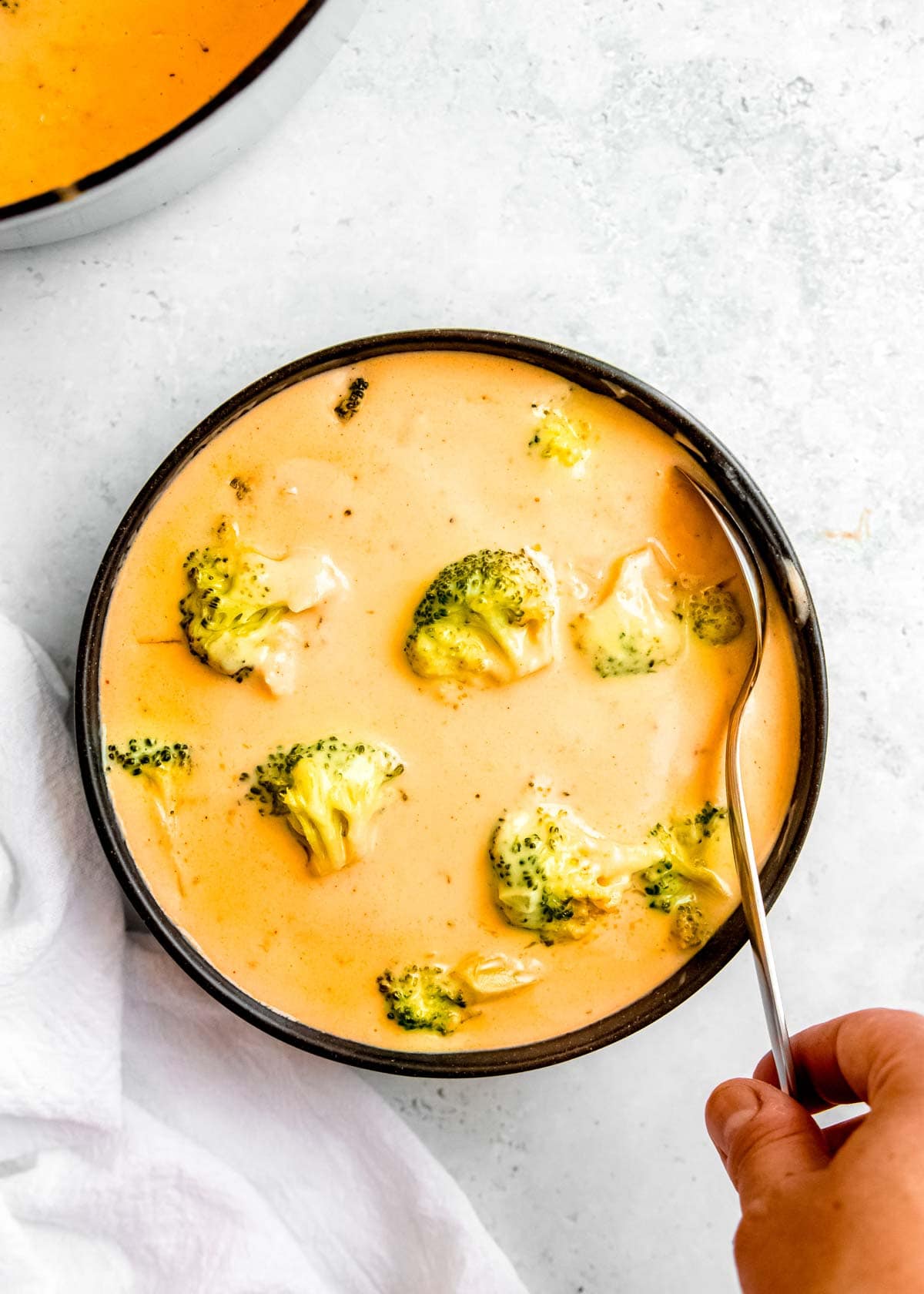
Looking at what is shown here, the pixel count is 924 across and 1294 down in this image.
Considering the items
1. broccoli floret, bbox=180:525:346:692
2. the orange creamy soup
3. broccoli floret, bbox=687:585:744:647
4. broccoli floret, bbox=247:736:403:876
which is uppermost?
the orange creamy soup

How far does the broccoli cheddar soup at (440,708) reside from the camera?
1408mm

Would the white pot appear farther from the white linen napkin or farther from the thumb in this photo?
the thumb

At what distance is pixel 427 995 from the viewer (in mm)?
1436

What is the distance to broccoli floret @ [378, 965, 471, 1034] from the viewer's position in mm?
1432

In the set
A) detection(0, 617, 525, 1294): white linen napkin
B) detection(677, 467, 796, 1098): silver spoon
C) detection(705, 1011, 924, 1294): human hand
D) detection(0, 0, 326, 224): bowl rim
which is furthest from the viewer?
detection(0, 617, 525, 1294): white linen napkin

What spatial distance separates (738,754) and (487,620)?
0.34 metres

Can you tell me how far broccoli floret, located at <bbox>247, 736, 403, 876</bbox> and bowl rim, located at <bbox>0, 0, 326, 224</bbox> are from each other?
67 cm

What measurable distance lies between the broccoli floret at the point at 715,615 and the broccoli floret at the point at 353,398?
46 cm

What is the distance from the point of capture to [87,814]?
1.55 m

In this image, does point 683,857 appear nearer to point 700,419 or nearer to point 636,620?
point 636,620

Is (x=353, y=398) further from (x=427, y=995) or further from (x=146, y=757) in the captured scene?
(x=427, y=995)

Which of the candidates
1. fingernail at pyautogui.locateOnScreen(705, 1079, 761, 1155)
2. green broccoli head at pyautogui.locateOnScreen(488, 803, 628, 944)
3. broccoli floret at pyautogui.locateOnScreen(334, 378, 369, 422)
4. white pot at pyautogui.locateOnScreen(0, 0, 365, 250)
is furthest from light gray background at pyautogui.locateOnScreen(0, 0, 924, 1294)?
fingernail at pyautogui.locateOnScreen(705, 1079, 761, 1155)

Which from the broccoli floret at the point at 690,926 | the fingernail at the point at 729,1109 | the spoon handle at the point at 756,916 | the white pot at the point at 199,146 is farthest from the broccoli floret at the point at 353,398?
the fingernail at the point at 729,1109

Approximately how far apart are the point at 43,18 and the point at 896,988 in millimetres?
1696
